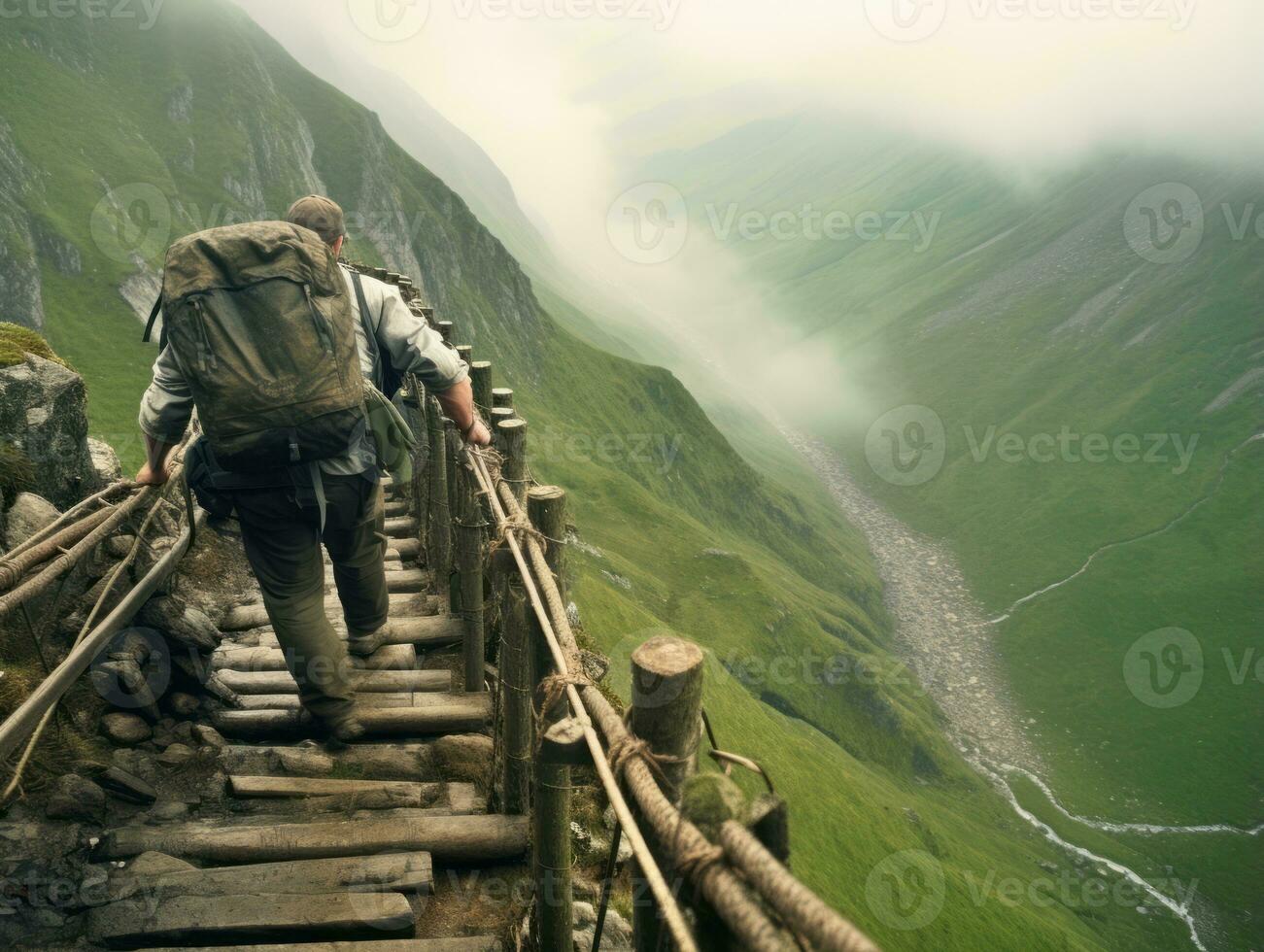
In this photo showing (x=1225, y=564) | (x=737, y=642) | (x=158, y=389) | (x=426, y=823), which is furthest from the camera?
(x=1225, y=564)

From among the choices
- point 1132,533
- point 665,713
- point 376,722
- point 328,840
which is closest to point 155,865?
point 328,840

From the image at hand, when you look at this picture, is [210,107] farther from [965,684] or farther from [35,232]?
[965,684]

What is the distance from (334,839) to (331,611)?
501cm

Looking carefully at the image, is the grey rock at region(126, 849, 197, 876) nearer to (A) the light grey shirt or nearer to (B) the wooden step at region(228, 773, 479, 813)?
(B) the wooden step at region(228, 773, 479, 813)

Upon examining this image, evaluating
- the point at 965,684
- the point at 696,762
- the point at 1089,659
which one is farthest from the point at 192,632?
the point at 1089,659

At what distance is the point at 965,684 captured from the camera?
12231 centimetres

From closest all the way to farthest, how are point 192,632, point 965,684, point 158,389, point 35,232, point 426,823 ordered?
point 426,823
point 158,389
point 192,632
point 35,232
point 965,684

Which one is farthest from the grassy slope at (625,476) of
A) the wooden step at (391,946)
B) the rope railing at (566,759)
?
the wooden step at (391,946)

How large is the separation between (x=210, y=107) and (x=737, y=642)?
9779 centimetres

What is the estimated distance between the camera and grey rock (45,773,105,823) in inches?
228

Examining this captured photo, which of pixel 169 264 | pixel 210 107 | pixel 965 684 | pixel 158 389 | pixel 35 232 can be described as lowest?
pixel 965 684

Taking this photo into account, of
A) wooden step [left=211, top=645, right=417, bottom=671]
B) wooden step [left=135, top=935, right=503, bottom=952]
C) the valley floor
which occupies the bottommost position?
the valley floor

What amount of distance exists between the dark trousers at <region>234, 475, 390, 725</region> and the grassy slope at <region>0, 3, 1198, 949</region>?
163 feet

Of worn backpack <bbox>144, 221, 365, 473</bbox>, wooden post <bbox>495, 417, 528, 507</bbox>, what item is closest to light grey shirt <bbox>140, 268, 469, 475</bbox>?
worn backpack <bbox>144, 221, 365, 473</bbox>
